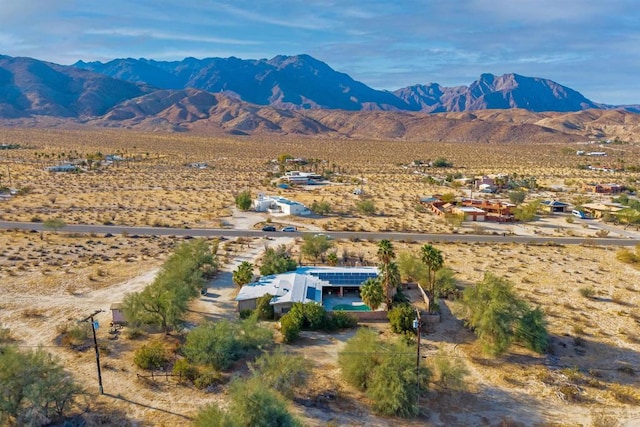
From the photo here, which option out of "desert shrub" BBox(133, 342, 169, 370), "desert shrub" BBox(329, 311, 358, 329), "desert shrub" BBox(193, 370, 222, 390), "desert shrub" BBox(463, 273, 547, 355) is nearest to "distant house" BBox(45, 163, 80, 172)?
"desert shrub" BBox(133, 342, 169, 370)

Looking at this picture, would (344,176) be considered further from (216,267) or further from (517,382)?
(517,382)

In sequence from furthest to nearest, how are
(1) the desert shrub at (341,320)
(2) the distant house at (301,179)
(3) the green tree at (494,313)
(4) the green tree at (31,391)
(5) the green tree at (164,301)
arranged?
(2) the distant house at (301,179), (1) the desert shrub at (341,320), (5) the green tree at (164,301), (3) the green tree at (494,313), (4) the green tree at (31,391)

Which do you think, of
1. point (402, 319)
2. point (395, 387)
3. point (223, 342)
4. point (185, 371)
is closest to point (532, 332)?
point (402, 319)

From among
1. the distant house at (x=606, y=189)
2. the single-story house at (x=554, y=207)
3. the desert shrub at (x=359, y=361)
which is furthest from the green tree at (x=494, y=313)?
the distant house at (x=606, y=189)

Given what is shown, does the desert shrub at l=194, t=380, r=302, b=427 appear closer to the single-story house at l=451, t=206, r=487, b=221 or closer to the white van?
the single-story house at l=451, t=206, r=487, b=221

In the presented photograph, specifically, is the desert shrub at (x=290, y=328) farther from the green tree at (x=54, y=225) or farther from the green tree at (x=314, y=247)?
the green tree at (x=54, y=225)

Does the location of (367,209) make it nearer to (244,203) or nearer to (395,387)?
(244,203)
